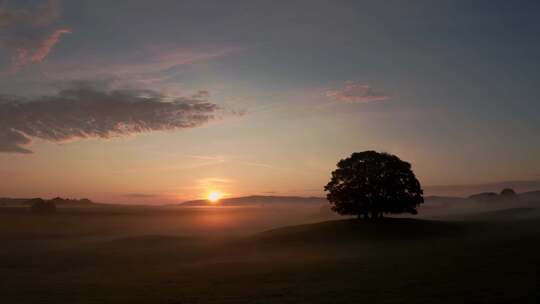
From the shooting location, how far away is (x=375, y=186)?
59.3m

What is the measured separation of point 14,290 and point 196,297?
14.4 m

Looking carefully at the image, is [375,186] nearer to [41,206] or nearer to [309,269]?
A: [309,269]

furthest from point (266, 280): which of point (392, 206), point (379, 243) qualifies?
point (392, 206)

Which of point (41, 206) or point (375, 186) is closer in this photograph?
point (375, 186)

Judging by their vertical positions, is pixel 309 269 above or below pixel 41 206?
below

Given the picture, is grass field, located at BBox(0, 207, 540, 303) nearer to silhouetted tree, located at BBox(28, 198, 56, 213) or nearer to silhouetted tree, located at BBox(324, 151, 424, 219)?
silhouetted tree, located at BBox(324, 151, 424, 219)

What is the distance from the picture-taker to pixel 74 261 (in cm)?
4416

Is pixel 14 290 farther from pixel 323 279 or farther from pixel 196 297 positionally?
pixel 323 279

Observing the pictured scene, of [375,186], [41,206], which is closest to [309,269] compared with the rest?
[375,186]

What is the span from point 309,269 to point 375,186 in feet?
103

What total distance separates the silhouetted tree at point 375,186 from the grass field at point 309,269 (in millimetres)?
3260

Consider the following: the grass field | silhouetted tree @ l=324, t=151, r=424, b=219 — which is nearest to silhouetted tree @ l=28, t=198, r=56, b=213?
the grass field

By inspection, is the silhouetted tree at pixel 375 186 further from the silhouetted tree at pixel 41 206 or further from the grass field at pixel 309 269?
the silhouetted tree at pixel 41 206

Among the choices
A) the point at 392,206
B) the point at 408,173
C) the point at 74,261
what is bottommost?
the point at 74,261
